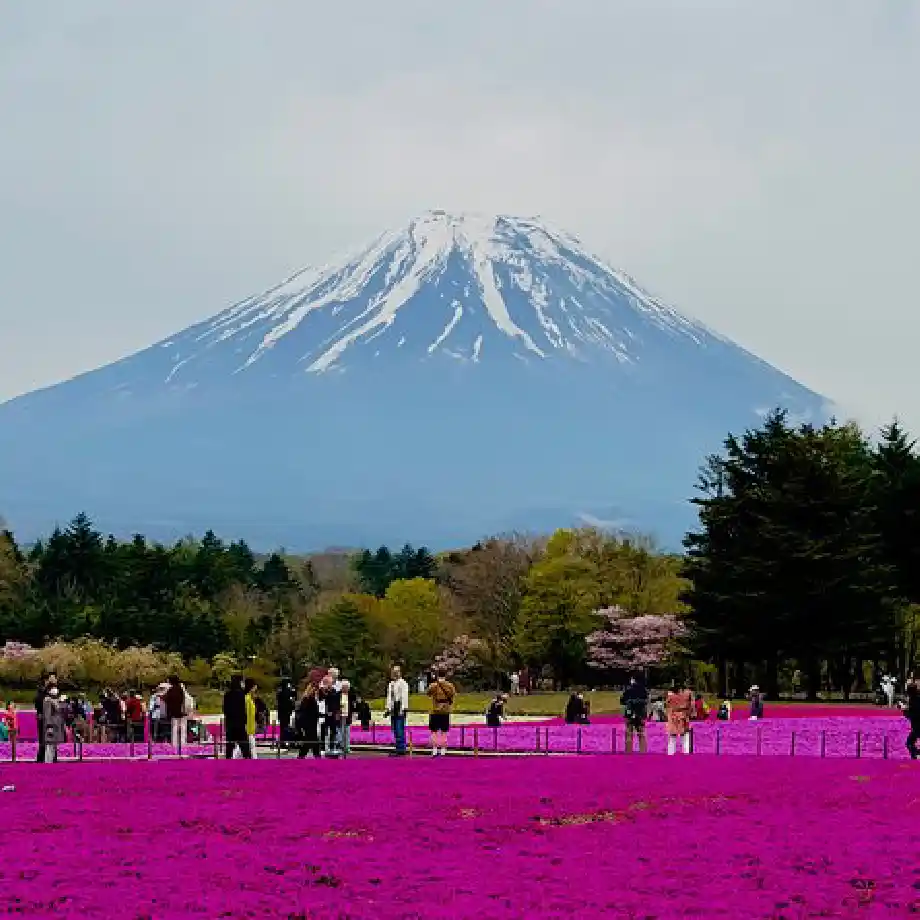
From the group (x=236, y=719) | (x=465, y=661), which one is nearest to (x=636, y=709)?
(x=236, y=719)

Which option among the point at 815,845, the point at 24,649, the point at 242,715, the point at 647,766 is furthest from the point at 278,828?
the point at 24,649

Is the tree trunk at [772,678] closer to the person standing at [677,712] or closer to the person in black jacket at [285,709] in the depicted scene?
the person standing at [677,712]

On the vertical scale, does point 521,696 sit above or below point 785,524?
below

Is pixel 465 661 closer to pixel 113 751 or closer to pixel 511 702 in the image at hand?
pixel 511 702

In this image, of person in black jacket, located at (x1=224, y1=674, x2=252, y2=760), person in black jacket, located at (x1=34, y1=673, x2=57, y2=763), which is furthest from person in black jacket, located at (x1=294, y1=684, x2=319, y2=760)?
person in black jacket, located at (x1=34, y1=673, x2=57, y2=763)

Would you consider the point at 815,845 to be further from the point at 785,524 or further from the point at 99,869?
the point at 785,524

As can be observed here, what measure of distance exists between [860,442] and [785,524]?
89.8 ft

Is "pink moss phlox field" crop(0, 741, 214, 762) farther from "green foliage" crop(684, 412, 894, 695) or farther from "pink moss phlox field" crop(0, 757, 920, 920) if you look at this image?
"green foliage" crop(684, 412, 894, 695)

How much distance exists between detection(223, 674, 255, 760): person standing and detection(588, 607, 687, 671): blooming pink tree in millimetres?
68839

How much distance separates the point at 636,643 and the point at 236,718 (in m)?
71.3

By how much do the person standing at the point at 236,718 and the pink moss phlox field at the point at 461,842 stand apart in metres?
4.45

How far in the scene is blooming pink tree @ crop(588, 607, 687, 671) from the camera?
10550 cm

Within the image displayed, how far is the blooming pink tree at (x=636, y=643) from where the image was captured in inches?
4154

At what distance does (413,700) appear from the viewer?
297 ft
